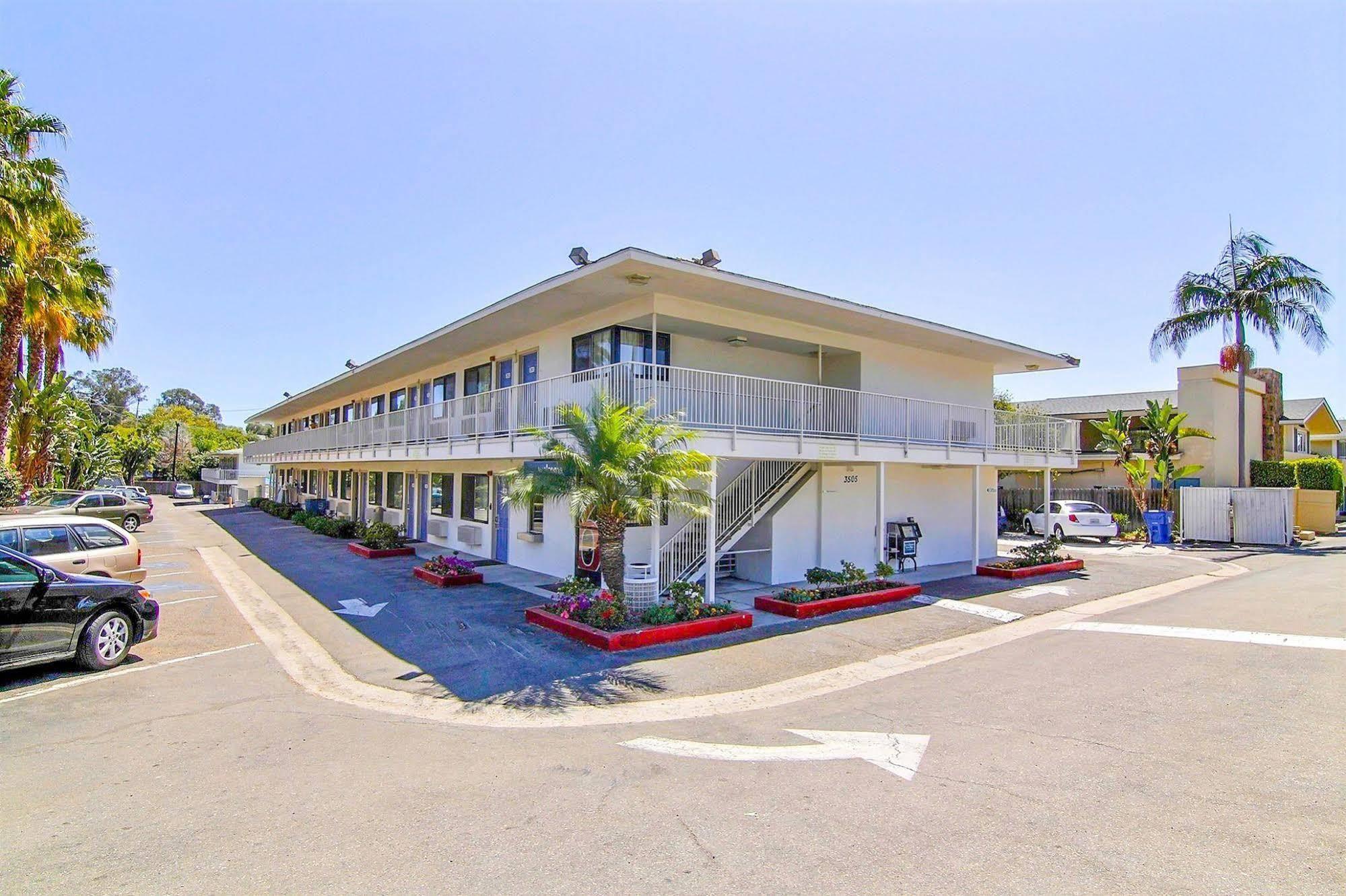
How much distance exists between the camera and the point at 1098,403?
3678cm

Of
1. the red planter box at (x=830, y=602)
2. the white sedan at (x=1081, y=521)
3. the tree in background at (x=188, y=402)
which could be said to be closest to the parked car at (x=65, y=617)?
the red planter box at (x=830, y=602)

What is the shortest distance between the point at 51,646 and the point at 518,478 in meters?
5.59

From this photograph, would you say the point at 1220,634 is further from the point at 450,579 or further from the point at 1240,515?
the point at 1240,515

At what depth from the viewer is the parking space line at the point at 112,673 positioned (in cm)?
692

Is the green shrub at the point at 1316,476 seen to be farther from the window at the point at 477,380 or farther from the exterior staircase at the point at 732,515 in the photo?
the window at the point at 477,380

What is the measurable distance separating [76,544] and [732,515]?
35.7ft

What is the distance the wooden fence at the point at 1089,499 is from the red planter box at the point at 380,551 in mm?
24332

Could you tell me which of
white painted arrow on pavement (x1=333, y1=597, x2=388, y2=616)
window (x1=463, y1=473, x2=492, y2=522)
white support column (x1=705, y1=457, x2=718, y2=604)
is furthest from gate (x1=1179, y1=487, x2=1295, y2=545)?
white painted arrow on pavement (x1=333, y1=597, x2=388, y2=616)

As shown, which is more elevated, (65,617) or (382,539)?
(65,617)

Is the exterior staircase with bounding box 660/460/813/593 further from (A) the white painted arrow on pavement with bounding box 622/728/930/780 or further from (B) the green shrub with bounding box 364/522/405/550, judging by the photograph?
(B) the green shrub with bounding box 364/522/405/550

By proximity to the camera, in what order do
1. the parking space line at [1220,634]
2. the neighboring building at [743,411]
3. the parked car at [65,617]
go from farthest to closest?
the neighboring building at [743,411] < the parking space line at [1220,634] < the parked car at [65,617]

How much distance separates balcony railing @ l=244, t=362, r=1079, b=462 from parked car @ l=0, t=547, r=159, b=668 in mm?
5674

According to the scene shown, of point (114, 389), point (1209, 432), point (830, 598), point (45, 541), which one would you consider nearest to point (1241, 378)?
point (1209, 432)

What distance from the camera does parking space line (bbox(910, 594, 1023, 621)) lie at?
11461 millimetres
